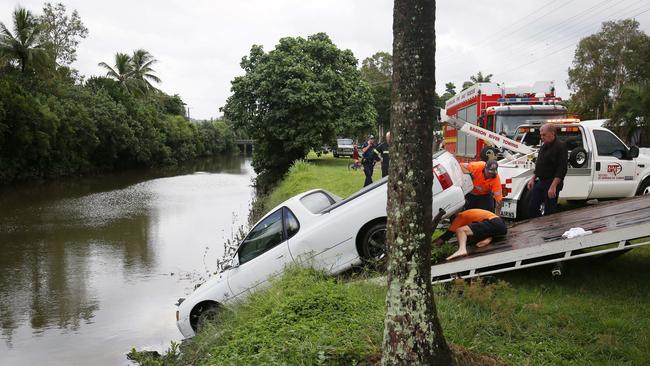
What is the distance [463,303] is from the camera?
5.70 m

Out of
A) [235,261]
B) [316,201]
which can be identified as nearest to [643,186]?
[316,201]

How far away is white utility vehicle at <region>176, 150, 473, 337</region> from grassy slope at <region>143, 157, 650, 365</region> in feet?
Answer: 2.08

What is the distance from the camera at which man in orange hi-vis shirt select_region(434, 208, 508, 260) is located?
6801mm

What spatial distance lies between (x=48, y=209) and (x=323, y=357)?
2519cm

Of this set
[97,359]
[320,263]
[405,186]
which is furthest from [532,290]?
[97,359]

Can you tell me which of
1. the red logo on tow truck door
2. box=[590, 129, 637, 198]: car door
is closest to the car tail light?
box=[590, 129, 637, 198]: car door

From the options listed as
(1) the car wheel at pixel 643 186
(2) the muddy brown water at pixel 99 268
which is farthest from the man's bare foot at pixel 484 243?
(2) the muddy brown water at pixel 99 268

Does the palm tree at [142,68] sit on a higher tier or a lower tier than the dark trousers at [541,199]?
higher

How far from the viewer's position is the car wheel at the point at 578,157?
10.2 metres

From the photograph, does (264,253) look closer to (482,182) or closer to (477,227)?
(477,227)

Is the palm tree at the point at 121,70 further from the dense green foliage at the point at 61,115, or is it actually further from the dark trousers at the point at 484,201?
the dark trousers at the point at 484,201

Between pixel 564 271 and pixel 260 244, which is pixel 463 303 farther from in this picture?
pixel 260 244

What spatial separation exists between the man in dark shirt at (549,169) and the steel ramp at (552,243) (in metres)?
0.78

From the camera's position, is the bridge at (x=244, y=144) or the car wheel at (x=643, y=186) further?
the bridge at (x=244, y=144)
